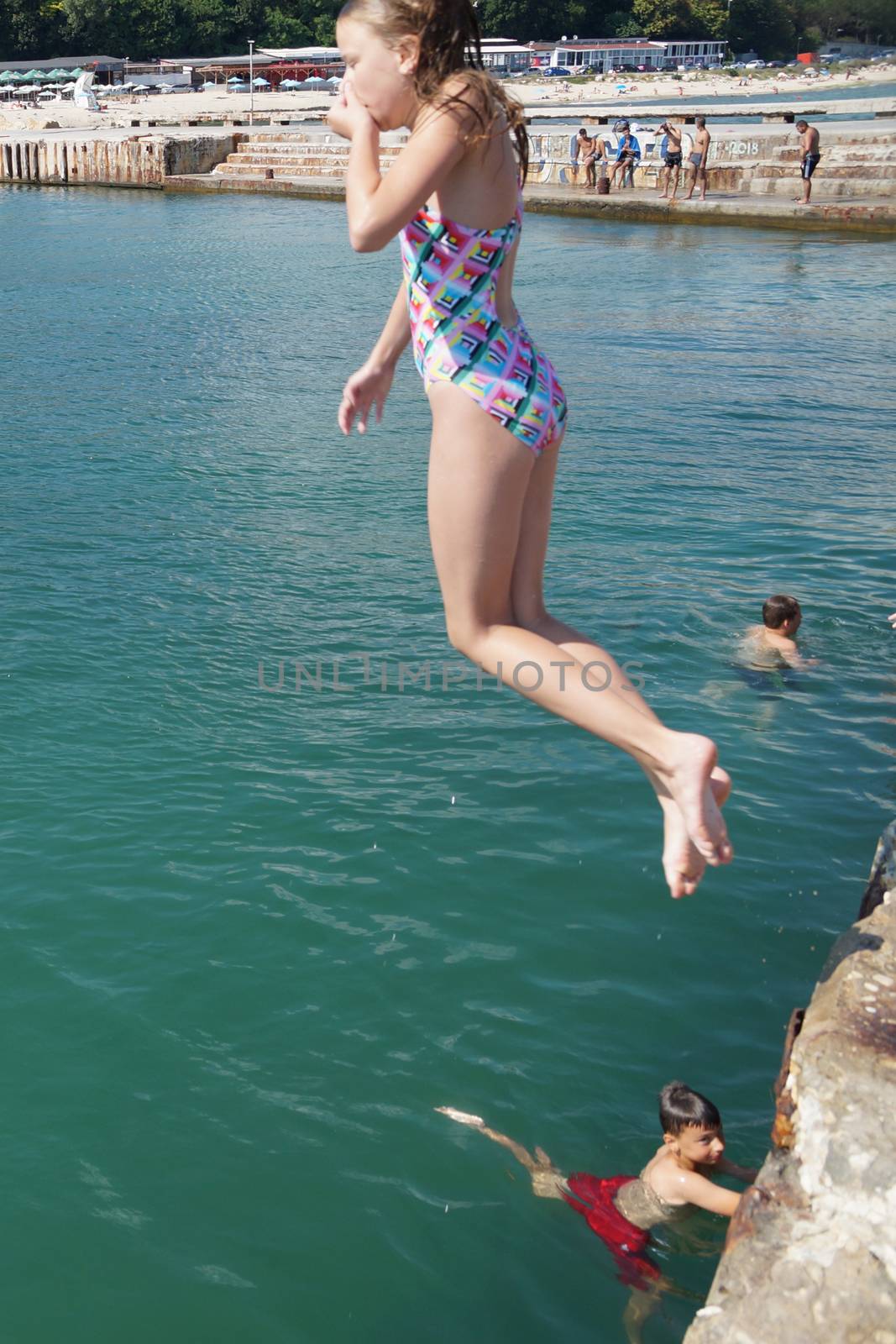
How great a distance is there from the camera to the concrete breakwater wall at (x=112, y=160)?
45.0 metres

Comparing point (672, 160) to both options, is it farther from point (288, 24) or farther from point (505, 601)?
point (288, 24)

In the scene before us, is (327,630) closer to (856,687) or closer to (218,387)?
(856,687)

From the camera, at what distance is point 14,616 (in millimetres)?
9406

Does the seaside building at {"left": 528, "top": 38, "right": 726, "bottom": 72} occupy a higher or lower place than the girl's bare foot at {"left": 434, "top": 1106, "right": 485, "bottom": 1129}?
higher

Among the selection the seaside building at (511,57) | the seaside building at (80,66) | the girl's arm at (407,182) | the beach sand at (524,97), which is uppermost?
the seaside building at (511,57)

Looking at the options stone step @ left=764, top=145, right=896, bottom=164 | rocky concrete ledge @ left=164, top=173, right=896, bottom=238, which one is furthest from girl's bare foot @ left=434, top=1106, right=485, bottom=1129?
stone step @ left=764, top=145, right=896, bottom=164

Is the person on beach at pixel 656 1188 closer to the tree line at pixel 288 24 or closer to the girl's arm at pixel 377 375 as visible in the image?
the girl's arm at pixel 377 375

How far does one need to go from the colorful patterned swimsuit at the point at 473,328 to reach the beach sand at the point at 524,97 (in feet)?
182

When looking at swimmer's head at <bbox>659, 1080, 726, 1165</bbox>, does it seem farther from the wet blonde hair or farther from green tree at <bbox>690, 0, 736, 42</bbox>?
green tree at <bbox>690, 0, 736, 42</bbox>

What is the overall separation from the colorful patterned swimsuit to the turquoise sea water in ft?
9.12

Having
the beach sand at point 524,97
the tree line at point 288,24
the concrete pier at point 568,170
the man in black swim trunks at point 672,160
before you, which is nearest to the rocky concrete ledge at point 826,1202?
the concrete pier at point 568,170

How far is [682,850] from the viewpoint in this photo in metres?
3.50

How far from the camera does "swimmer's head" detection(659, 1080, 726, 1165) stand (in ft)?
15.2

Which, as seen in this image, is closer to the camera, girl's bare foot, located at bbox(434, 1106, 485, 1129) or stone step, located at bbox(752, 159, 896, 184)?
girl's bare foot, located at bbox(434, 1106, 485, 1129)
